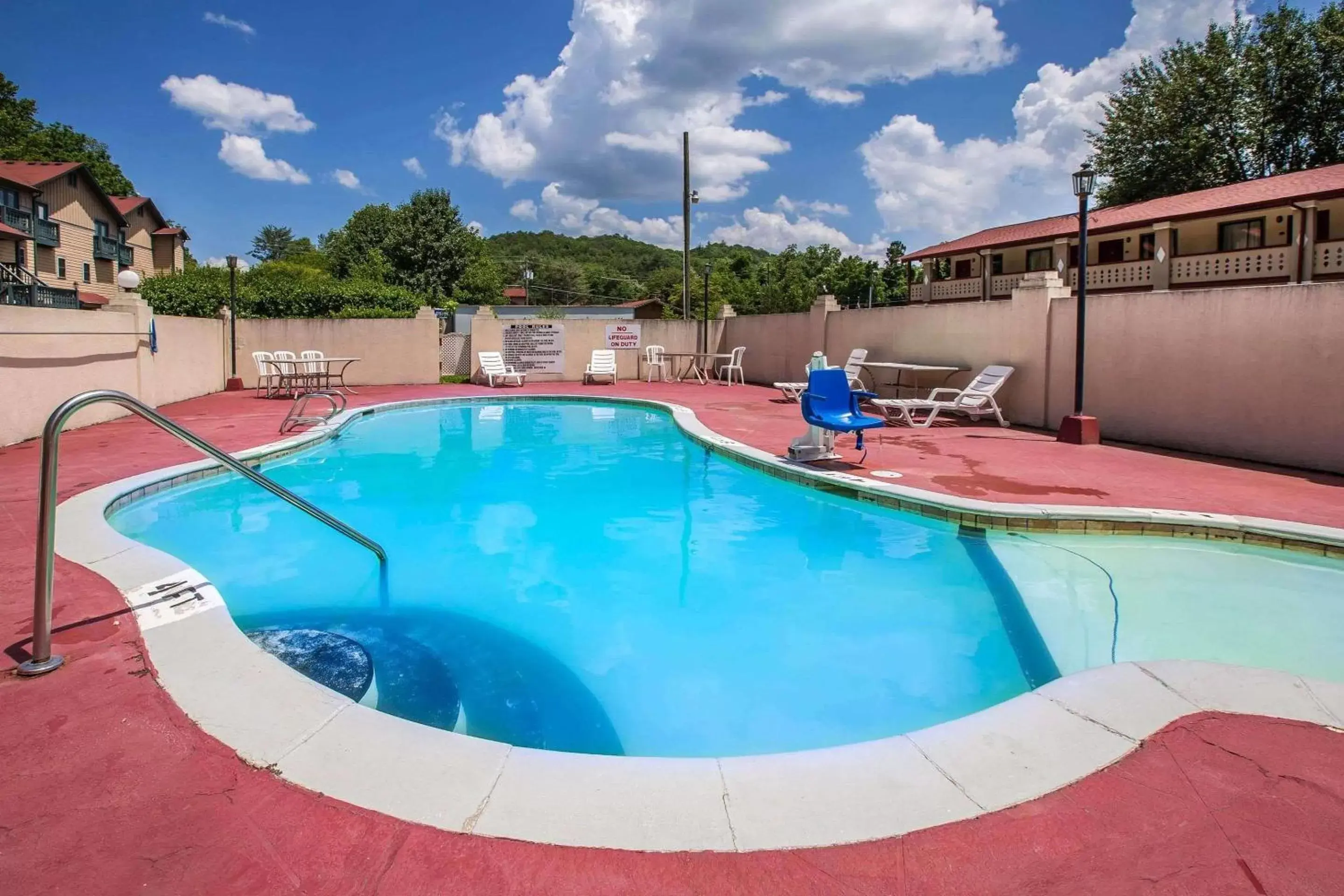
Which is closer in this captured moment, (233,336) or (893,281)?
(233,336)

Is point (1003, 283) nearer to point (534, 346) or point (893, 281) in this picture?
point (534, 346)

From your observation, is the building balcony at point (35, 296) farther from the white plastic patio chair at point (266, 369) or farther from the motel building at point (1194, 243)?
the motel building at point (1194, 243)

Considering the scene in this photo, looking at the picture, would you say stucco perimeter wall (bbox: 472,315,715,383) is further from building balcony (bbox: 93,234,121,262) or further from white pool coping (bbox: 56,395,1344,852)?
building balcony (bbox: 93,234,121,262)

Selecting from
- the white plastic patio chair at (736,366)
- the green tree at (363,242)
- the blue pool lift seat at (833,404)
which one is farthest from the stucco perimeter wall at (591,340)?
the green tree at (363,242)

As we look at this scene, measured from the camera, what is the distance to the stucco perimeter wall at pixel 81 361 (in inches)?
317

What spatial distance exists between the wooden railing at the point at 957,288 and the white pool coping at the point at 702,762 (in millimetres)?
26193

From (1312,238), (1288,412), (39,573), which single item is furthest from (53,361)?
(1312,238)

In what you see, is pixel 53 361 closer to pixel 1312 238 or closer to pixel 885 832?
pixel 885 832

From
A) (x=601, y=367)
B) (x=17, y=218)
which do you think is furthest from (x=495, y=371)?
(x=17, y=218)

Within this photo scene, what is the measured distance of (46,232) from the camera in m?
28.5

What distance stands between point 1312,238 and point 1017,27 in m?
10.5

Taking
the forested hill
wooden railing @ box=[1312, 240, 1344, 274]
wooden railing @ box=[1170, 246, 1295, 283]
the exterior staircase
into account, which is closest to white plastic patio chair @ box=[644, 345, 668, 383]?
the exterior staircase

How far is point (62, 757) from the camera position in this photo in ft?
Answer: 7.08

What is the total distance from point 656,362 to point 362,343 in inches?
280
